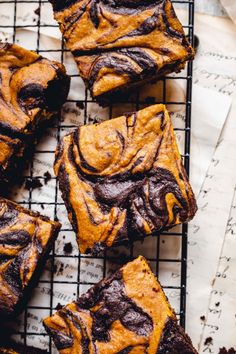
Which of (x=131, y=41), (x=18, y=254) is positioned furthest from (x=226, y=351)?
(x=131, y=41)

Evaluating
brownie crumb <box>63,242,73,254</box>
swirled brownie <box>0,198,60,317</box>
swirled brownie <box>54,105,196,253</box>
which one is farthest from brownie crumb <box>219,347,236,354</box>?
swirled brownie <box>0,198,60,317</box>

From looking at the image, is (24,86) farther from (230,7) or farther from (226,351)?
(226,351)

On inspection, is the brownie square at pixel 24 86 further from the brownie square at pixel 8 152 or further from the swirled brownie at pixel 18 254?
the swirled brownie at pixel 18 254

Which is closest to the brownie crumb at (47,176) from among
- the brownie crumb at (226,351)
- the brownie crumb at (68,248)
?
the brownie crumb at (68,248)

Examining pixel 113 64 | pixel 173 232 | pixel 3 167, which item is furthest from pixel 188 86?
pixel 3 167

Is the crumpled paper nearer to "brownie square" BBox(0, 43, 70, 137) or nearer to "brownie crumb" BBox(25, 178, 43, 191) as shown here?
"brownie square" BBox(0, 43, 70, 137)

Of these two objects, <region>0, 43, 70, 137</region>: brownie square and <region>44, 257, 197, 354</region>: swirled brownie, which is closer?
<region>44, 257, 197, 354</region>: swirled brownie

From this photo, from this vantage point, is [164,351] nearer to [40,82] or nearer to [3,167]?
[3,167]
